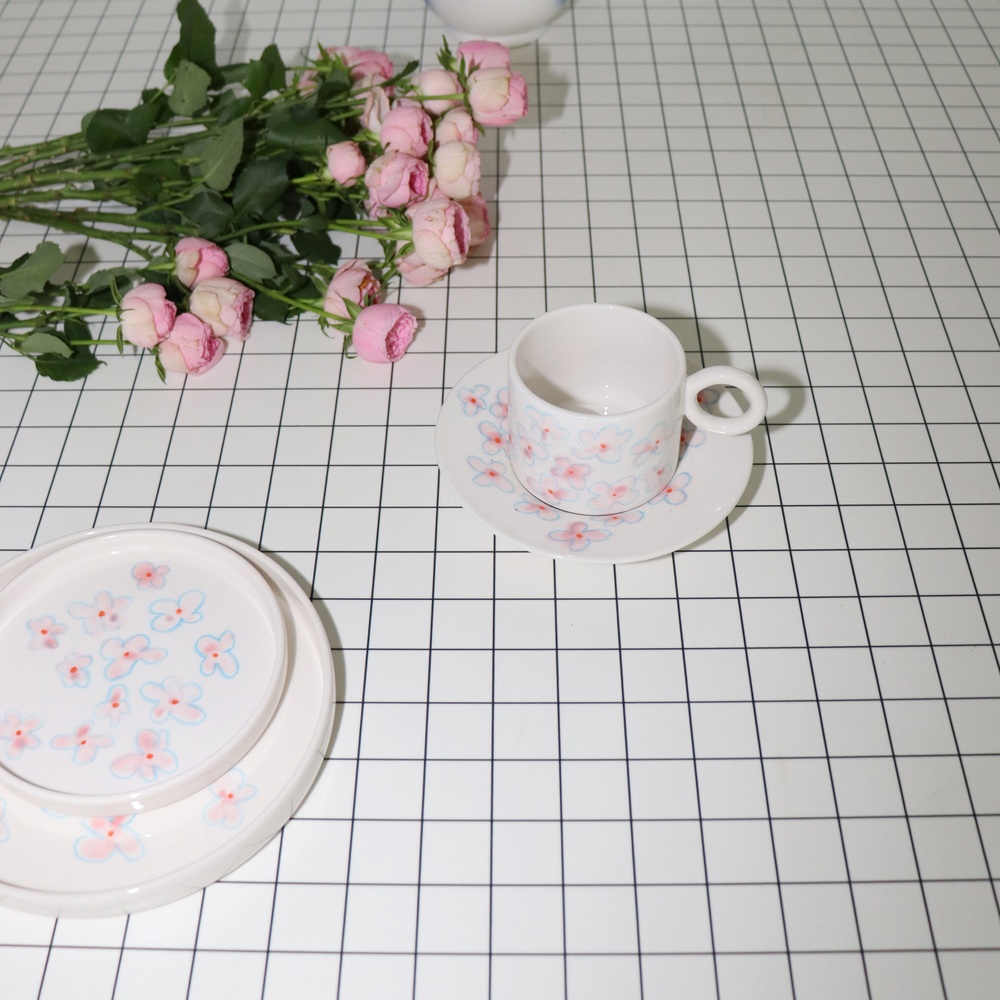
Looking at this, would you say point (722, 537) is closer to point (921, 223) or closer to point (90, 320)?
point (921, 223)

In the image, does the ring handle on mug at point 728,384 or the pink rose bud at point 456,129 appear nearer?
the ring handle on mug at point 728,384

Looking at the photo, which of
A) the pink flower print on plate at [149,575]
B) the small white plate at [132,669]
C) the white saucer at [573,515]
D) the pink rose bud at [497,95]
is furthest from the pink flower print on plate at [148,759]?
the pink rose bud at [497,95]

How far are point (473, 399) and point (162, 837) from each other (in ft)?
1.17

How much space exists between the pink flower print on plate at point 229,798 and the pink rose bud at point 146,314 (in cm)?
37

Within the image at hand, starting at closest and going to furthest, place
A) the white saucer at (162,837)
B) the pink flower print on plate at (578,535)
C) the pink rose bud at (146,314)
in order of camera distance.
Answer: the white saucer at (162,837) → the pink flower print on plate at (578,535) → the pink rose bud at (146,314)

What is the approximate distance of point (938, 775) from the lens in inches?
24.5

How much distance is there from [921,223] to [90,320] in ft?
2.56

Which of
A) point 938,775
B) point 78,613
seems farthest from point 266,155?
point 938,775

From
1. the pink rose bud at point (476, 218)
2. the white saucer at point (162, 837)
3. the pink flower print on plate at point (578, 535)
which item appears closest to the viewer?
the white saucer at point (162, 837)

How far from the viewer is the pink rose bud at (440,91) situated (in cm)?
86

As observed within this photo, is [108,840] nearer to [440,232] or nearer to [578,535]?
[578,535]

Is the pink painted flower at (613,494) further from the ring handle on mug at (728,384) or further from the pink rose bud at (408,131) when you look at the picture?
the pink rose bud at (408,131)

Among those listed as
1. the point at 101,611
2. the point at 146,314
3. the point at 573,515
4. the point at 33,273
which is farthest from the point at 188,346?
the point at 573,515

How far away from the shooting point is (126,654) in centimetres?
63
